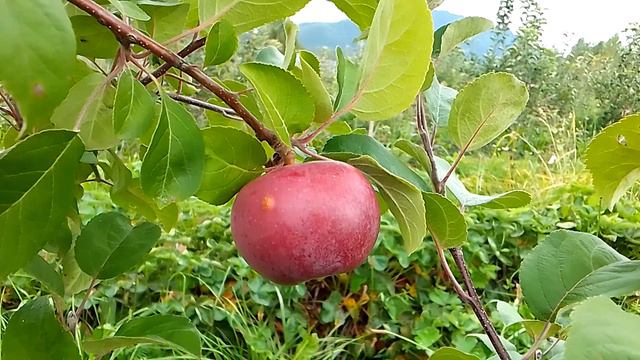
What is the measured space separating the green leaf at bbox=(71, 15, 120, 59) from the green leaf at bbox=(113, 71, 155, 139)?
0.19 ft

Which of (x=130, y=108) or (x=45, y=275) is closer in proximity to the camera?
(x=130, y=108)

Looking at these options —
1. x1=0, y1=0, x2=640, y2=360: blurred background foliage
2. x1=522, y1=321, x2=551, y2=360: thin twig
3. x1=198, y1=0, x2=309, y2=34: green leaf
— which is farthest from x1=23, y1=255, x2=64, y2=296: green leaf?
x1=0, y1=0, x2=640, y2=360: blurred background foliage

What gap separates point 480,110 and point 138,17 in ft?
0.75

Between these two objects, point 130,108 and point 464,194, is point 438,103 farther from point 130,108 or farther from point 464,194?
point 130,108

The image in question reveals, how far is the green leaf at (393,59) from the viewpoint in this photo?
13.7 inches

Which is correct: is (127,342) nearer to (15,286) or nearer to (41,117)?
(41,117)

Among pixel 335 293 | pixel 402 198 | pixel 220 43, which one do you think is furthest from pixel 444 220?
pixel 335 293

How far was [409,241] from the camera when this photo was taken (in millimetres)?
413

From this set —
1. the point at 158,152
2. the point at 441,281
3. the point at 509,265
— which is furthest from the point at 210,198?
the point at 509,265

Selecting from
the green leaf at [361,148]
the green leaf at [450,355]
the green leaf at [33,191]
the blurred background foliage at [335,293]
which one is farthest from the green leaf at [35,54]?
the blurred background foliage at [335,293]

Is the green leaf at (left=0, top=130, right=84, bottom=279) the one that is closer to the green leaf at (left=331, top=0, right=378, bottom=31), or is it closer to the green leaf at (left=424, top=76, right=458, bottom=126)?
the green leaf at (left=331, top=0, right=378, bottom=31)

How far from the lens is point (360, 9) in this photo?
428 millimetres

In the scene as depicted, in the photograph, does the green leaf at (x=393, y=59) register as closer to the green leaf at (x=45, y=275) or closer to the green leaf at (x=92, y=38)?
the green leaf at (x=92, y=38)

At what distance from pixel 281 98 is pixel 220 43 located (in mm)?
66
